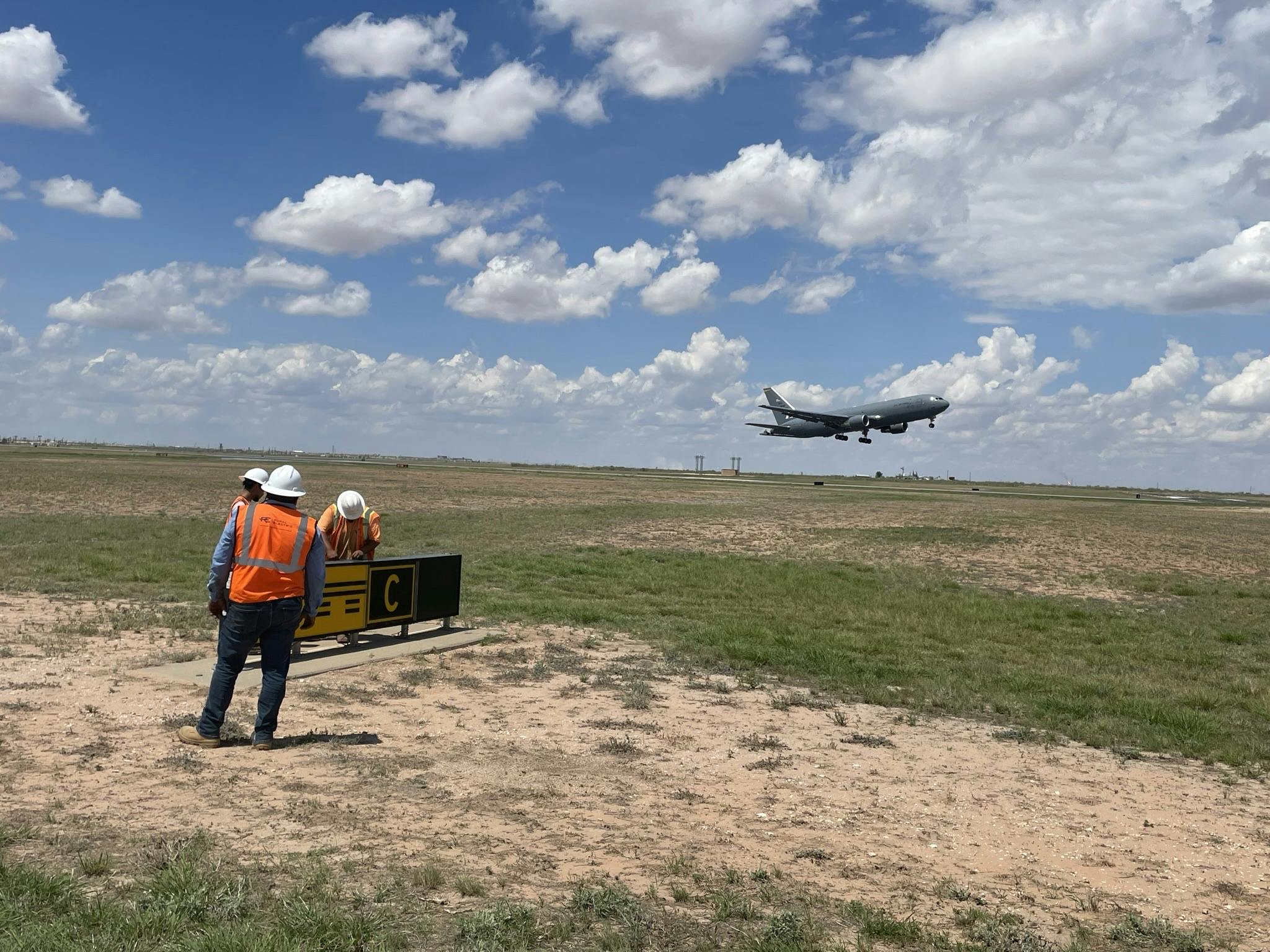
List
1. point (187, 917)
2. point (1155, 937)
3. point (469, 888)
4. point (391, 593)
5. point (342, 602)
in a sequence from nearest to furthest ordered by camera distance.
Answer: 1. point (187, 917)
2. point (1155, 937)
3. point (469, 888)
4. point (342, 602)
5. point (391, 593)

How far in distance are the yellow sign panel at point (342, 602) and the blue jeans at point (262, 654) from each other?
3.17m

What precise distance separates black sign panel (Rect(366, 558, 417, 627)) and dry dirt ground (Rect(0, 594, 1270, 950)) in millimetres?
1415

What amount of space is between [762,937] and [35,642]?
1066cm

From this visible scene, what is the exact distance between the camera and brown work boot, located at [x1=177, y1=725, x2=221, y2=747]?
7.75 metres

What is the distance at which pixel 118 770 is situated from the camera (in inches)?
279

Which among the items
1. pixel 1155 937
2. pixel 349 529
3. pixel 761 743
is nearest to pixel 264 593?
pixel 349 529

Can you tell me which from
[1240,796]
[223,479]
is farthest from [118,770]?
[223,479]

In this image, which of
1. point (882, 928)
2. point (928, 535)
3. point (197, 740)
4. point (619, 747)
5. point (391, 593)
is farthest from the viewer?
point (928, 535)

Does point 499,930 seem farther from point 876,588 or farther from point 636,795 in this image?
point 876,588

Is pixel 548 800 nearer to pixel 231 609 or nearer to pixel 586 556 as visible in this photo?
pixel 231 609

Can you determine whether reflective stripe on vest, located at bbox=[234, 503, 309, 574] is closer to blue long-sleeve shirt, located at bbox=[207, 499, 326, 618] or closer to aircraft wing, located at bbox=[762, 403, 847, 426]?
blue long-sleeve shirt, located at bbox=[207, 499, 326, 618]

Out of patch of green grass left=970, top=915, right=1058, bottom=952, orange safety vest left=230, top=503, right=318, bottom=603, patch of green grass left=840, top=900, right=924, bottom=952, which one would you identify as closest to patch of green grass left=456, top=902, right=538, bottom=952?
patch of green grass left=840, top=900, right=924, bottom=952

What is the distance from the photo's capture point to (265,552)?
7660 mm

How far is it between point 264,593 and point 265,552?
0.33m
